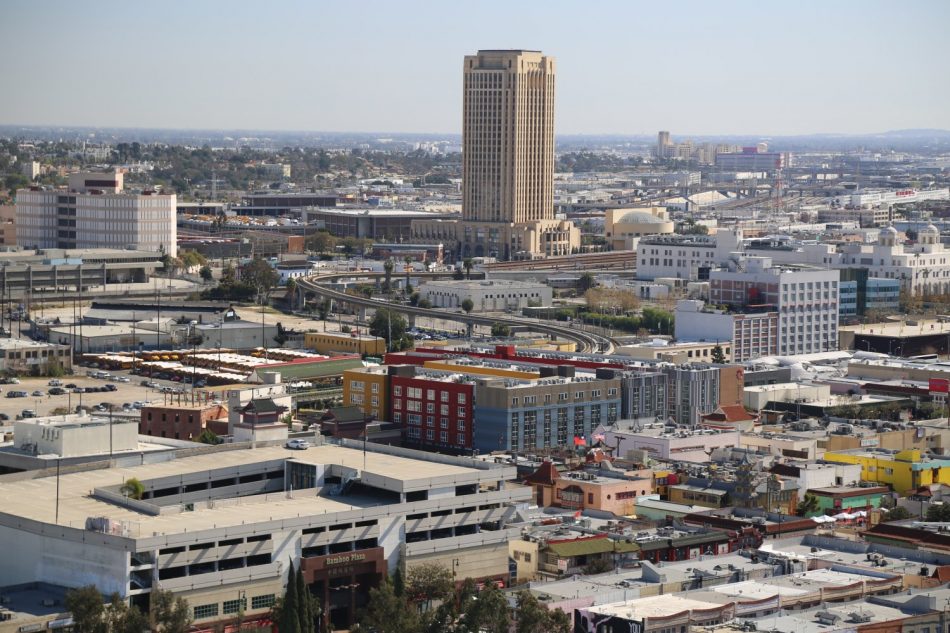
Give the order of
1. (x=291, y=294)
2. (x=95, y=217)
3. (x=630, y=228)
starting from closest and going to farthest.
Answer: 1. (x=291, y=294)
2. (x=95, y=217)
3. (x=630, y=228)

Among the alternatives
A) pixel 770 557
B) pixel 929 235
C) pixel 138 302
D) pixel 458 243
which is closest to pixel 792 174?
pixel 458 243

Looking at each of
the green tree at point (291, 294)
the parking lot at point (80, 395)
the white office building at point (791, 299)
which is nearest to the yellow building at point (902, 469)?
the parking lot at point (80, 395)

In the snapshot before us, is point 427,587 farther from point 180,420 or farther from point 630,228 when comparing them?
point 630,228

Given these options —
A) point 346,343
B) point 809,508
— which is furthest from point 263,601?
point 346,343

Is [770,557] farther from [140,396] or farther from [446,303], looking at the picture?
[446,303]

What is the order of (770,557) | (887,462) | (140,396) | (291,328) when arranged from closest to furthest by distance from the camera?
1. (770,557)
2. (887,462)
3. (140,396)
4. (291,328)

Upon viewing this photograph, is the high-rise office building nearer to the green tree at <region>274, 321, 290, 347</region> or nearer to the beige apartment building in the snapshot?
the beige apartment building

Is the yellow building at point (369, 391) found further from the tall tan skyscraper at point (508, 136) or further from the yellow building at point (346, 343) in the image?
the tall tan skyscraper at point (508, 136)
